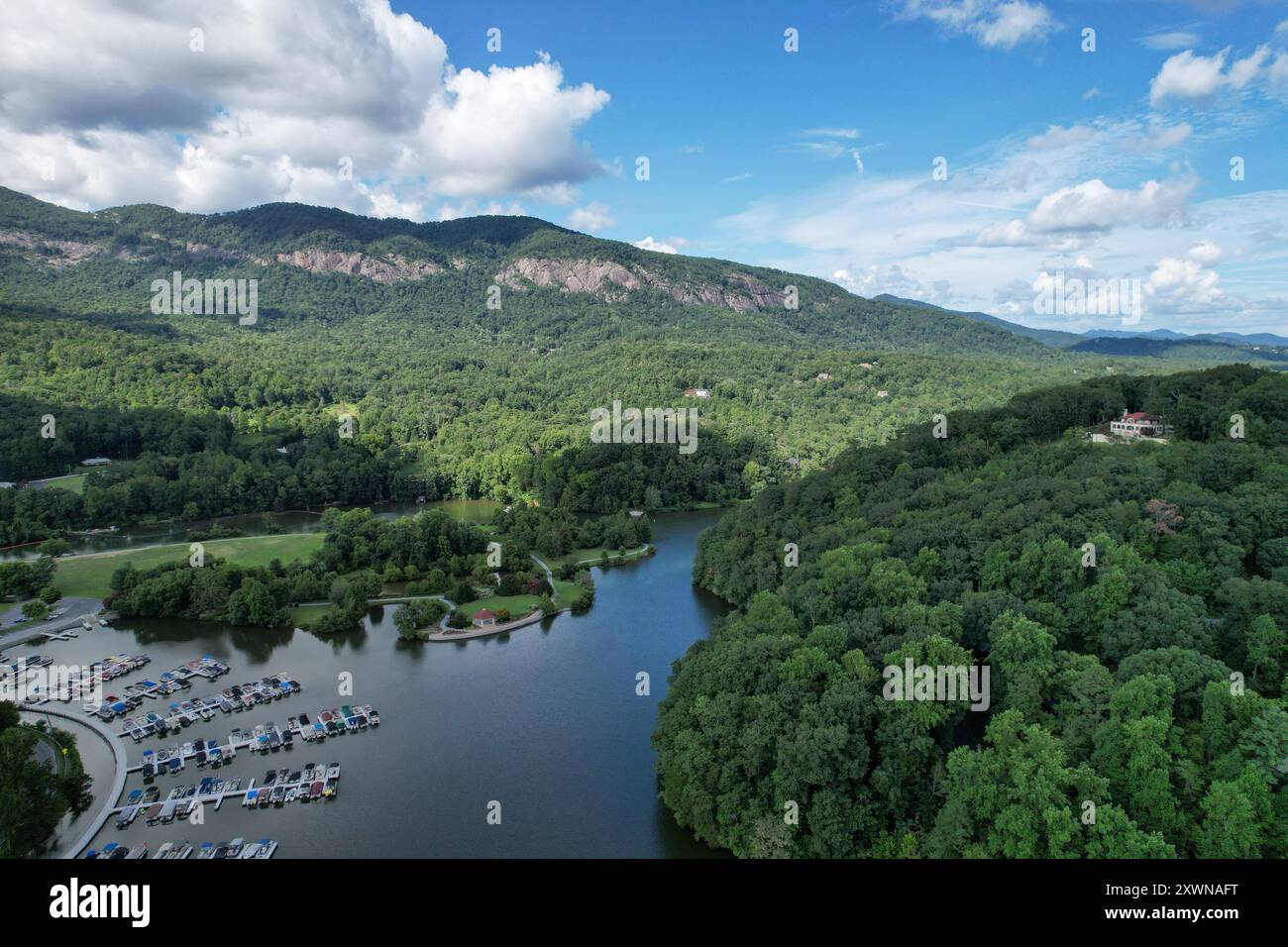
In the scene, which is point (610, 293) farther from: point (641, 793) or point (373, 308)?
point (641, 793)

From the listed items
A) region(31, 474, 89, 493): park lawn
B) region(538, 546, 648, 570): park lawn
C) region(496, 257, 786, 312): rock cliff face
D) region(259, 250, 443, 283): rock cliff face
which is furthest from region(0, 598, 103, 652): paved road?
region(259, 250, 443, 283): rock cliff face

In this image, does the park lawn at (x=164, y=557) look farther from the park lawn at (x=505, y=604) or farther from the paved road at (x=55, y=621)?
A: the park lawn at (x=505, y=604)

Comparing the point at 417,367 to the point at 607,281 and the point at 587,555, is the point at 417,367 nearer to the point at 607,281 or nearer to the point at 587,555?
the point at 607,281

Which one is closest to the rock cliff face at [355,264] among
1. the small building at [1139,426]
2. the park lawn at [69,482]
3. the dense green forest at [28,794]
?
the park lawn at [69,482]

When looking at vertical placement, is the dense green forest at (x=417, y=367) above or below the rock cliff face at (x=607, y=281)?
below

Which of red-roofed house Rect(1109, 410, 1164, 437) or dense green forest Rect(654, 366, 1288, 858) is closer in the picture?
dense green forest Rect(654, 366, 1288, 858)

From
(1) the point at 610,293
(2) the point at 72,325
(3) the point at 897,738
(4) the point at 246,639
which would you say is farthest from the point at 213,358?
(3) the point at 897,738

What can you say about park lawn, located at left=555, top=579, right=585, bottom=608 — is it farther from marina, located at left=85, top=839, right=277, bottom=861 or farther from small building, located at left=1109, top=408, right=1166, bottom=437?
small building, located at left=1109, top=408, right=1166, bottom=437
